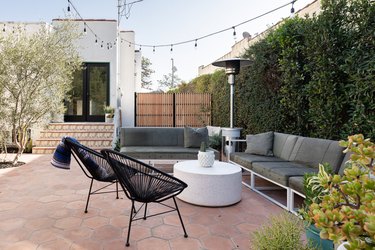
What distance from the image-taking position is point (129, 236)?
249 centimetres

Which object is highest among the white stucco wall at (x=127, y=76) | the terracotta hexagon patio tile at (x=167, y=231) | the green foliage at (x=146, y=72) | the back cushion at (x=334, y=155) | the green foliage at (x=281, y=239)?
the green foliage at (x=146, y=72)

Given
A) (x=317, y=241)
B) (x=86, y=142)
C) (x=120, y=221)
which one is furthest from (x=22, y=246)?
(x=86, y=142)

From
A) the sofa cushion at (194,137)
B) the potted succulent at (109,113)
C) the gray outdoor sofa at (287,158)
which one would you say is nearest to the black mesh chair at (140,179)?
the gray outdoor sofa at (287,158)

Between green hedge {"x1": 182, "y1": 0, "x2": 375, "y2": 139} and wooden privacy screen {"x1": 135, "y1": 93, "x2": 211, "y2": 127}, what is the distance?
450cm

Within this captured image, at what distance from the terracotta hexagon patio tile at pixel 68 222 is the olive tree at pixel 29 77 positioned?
386 cm

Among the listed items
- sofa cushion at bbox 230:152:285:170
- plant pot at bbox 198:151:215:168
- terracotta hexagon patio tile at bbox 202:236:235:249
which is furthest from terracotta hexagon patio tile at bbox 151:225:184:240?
sofa cushion at bbox 230:152:285:170

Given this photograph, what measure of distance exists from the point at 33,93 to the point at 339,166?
19.8ft

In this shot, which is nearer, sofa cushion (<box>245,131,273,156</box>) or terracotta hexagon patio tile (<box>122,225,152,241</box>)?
terracotta hexagon patio tile (<box>122,225,152,241</box>)

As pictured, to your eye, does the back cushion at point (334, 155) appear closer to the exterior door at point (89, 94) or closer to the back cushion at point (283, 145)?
the back cushion at point (283, 145)

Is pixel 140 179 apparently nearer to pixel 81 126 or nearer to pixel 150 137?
pixel 150 137

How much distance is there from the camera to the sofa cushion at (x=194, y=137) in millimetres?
5465

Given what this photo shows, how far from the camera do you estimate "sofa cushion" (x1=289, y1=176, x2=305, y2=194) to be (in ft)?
9.59

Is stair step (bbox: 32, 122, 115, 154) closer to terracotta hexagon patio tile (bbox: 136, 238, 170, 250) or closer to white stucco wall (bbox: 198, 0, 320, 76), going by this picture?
white stucco wall (bbox: 198, 0, 320, 76)

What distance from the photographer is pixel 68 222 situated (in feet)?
9.41
